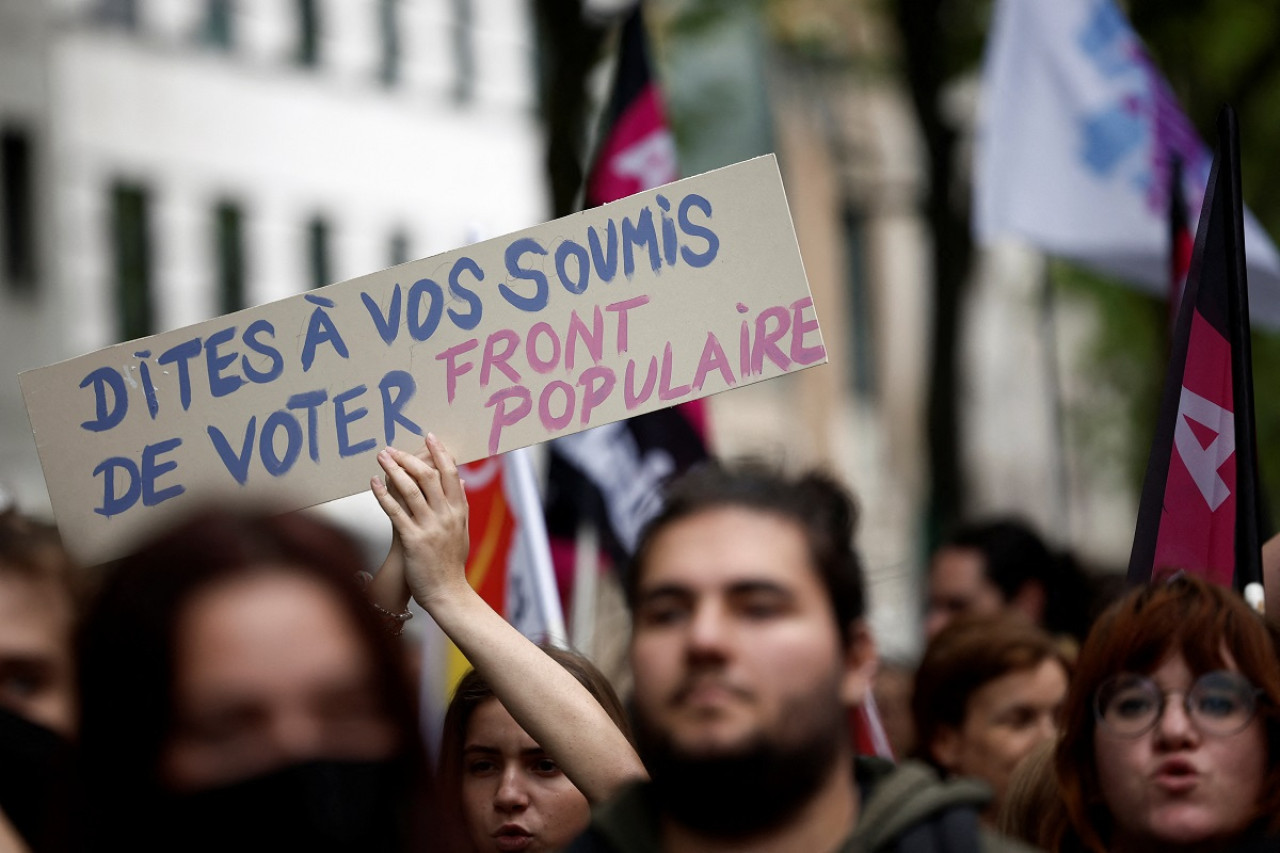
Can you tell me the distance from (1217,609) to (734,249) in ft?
3.59

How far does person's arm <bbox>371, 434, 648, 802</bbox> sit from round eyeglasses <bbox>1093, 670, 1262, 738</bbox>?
→ 30.0 inches

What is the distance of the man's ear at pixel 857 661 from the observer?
9.62 feet

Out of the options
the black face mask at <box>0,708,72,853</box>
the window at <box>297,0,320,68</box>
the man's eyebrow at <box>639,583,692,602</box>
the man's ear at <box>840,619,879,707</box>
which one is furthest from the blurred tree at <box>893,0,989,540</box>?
the man's eyebrow at <box>639,583,692,602</box>

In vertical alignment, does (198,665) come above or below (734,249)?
below

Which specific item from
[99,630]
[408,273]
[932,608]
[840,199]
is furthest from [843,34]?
[99,630]

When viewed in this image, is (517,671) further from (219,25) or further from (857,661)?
(219,25)

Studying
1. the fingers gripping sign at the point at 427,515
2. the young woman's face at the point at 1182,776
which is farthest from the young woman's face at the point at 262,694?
the young woman's face at the point at 1182,776

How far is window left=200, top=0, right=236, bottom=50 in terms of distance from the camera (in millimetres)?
27328

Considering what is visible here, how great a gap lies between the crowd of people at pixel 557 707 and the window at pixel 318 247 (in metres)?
24.9

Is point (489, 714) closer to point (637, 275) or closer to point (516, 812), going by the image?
point (516, 812)

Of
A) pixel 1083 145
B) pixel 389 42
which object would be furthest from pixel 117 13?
pixel 1083 145

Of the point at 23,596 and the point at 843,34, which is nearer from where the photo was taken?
the point at 23,596

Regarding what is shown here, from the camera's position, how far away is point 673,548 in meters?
2.97

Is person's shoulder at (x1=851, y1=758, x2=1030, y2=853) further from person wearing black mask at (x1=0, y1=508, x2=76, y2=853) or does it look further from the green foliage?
the green foliage
